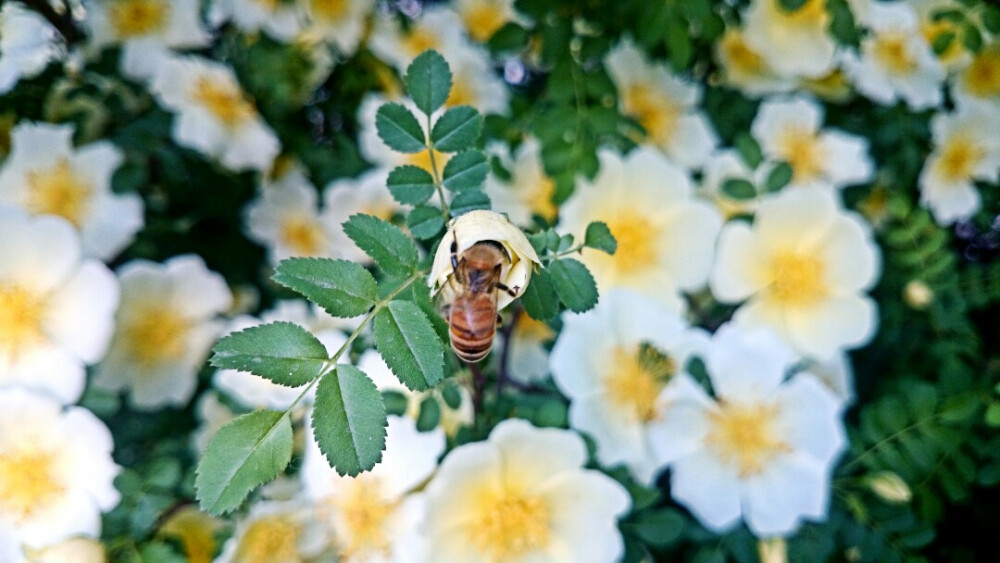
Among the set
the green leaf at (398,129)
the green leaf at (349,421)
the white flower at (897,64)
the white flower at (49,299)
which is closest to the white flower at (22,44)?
the white flower at (49,299)

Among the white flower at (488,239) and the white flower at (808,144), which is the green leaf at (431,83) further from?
the white flower at (808,144)

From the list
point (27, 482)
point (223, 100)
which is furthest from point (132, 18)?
point (27, 482)

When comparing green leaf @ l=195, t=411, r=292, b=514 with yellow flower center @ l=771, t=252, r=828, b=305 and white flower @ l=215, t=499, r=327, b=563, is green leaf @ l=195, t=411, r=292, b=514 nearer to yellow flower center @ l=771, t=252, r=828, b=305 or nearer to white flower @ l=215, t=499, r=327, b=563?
white flower @ l=215, t=499, r=327, b=563

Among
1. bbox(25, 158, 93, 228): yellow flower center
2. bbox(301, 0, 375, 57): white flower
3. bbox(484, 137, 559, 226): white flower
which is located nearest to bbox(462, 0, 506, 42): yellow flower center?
bbox(301, 0, 375, 57): white flower

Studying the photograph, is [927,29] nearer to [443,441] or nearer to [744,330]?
[744,330]

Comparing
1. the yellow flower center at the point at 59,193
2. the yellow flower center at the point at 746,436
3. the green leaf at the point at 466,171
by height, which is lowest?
the yellow flower center at the point at 746,436

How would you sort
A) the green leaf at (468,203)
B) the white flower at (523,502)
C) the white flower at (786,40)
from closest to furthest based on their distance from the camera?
the green leaf at (468,203) < the white flower at (523,502) < the white flower at (786,40)
